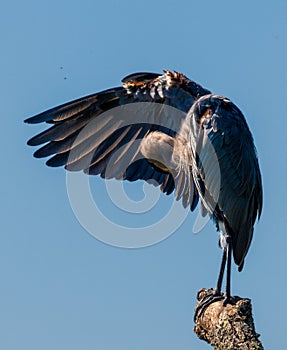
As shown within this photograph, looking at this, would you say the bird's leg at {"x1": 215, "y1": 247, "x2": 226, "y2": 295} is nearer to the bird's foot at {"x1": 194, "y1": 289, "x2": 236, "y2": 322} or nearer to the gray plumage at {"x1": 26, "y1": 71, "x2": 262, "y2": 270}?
the bird's foot at {"x1": 194, "y1": 289, "x2": 236, "y2": 322}

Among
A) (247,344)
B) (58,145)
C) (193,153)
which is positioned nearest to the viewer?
(247,344)

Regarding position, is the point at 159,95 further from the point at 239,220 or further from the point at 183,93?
the point at 239,220

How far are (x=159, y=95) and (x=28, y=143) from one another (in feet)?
6.10

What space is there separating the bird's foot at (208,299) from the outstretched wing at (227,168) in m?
1.33

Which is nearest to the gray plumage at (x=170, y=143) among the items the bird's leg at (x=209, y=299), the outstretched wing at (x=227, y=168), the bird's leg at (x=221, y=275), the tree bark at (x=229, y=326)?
the outstretched wing at (x=227, y=168)

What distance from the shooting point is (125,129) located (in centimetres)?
1542

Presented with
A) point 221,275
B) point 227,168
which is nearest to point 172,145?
point 227,168

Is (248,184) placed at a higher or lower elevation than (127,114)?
lower

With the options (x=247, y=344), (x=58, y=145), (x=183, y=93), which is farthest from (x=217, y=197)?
(x=247, y=344)

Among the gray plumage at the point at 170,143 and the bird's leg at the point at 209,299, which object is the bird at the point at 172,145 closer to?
the gray plumage at the point at 170,143

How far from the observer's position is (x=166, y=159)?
14.7 meters

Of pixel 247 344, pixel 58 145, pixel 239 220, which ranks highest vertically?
pixel 58 145

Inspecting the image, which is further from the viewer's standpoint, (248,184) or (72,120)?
(72,120)

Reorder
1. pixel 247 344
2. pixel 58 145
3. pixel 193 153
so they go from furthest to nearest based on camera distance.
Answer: pixel 58 145
pixel 193 153
pixel 247 344
